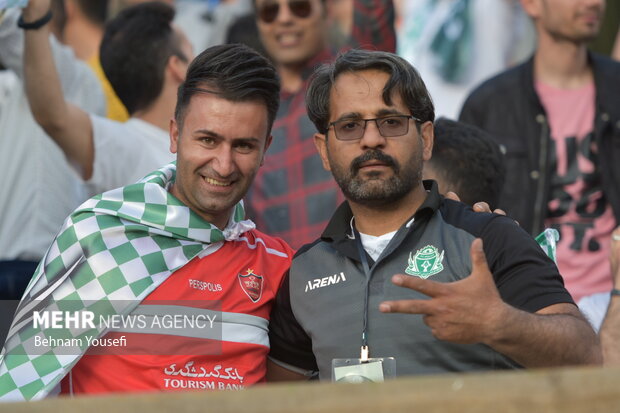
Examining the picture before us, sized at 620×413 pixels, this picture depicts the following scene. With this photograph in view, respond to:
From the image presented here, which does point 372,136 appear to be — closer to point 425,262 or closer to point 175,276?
point 425,262

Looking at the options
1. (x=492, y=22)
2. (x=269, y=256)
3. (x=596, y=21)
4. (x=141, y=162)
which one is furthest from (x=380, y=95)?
(x=492, y=22)

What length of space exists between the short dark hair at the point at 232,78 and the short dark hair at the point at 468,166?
0.79 m

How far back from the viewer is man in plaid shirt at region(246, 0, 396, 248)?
5301 mm

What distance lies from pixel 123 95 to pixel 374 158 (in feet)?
7.64

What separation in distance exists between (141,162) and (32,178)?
0.59 m

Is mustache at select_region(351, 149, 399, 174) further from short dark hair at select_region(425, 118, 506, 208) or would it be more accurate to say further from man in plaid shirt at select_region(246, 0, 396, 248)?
man in plaid shirt at select_region(246, 0, 396, 248)

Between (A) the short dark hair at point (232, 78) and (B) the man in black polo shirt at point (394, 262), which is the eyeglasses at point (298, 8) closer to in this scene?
(A) the short dark hair at point (232, 78)

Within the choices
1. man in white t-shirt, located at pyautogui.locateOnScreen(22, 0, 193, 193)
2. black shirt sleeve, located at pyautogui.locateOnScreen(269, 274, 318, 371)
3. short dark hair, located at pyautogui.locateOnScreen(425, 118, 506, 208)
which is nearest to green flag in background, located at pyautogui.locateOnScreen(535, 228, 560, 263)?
short dark hair, located at pyautogui.locateOnScreen(425, 118, 506, 208)

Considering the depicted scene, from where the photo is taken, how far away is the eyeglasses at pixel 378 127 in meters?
3.46

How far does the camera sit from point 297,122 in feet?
18.1

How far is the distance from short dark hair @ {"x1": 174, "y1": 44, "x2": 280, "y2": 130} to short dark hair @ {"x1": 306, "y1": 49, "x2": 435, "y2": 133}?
18 cm

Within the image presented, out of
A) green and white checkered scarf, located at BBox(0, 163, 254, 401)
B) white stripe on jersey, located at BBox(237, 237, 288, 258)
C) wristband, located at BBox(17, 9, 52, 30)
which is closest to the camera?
green and white checkered scarf, located at BBox(0, 163, 254, 401)

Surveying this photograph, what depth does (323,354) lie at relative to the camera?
337cm

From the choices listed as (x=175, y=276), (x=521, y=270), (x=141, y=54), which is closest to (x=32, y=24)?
(x=141, y=54)
